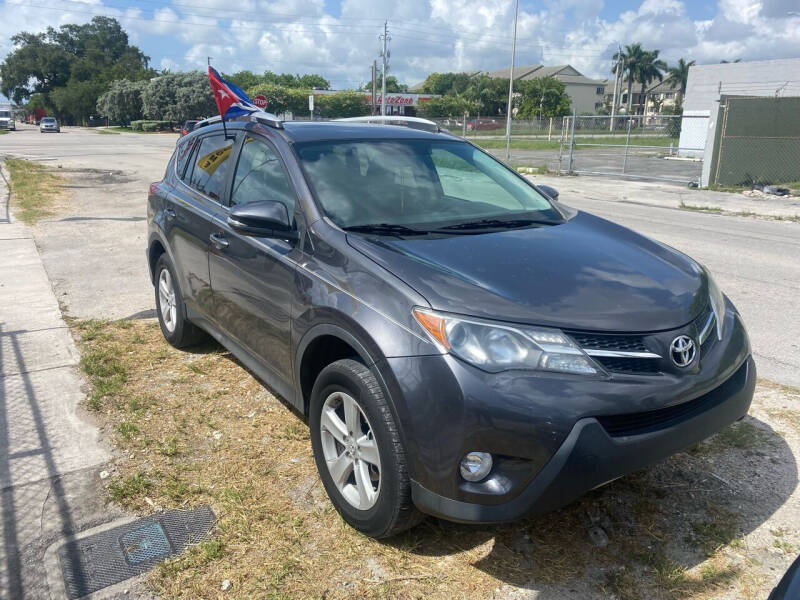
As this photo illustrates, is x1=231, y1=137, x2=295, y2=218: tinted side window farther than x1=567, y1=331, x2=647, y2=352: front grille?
Yes

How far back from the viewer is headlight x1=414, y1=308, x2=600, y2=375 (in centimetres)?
239

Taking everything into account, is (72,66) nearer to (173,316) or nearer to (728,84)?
(728,84)

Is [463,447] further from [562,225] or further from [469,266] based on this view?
[562,225]

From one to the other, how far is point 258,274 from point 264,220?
411 millimetres

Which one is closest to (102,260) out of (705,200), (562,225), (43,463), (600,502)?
(43,463)

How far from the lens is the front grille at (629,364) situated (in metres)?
2.44

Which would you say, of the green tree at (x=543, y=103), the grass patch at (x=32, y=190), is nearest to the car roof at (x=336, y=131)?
the grass patch at (x=32, y=190)

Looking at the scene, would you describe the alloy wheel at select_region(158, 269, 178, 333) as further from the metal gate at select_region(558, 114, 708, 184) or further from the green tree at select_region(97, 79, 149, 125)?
the green tree at select_region(97, 79, 149, 125)

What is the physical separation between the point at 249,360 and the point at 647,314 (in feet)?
7.33

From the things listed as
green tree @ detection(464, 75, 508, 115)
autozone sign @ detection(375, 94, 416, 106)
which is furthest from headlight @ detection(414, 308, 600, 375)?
green tree @ detection(464, 75, 508, 115)

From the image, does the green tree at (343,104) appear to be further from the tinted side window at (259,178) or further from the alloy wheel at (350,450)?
the alloy wheel at (350,450)

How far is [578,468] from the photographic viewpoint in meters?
2.35

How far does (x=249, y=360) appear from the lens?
386 cm

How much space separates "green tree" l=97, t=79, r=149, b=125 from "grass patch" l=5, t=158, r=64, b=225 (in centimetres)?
6407
